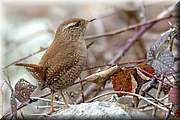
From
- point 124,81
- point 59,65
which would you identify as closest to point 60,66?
point 59,65

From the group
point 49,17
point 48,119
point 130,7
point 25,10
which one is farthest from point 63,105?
point 25,10

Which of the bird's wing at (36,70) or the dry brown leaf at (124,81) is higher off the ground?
the bird's wing at (36,70)

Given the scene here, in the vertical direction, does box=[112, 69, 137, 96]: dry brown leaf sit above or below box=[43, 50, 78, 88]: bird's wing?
below

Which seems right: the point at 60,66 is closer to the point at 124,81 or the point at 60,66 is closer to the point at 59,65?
the point at 59,65

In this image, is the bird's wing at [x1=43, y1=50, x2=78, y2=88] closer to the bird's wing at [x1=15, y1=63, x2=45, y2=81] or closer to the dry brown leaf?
the bird's wing at [x1=15, y1=63, x2=45, y2=81]

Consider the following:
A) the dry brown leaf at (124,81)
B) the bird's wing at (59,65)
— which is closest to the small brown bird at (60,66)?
the bird's wing at (59,65)

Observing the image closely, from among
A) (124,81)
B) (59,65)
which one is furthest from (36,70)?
(124,81)

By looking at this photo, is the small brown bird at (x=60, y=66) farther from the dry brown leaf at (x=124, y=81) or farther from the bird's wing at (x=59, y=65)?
the dry brown leaf at (x=124, y=81)

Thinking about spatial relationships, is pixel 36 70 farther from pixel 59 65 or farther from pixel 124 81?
pixel 124 81

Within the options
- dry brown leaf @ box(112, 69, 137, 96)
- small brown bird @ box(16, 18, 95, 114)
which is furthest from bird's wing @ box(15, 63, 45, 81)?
dry brown leaf @ box(112, 69, 137, 96)

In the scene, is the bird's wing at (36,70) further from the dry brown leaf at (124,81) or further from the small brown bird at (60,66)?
the dry brown leaf at (124,81)

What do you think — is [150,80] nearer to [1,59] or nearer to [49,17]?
[1,59]
